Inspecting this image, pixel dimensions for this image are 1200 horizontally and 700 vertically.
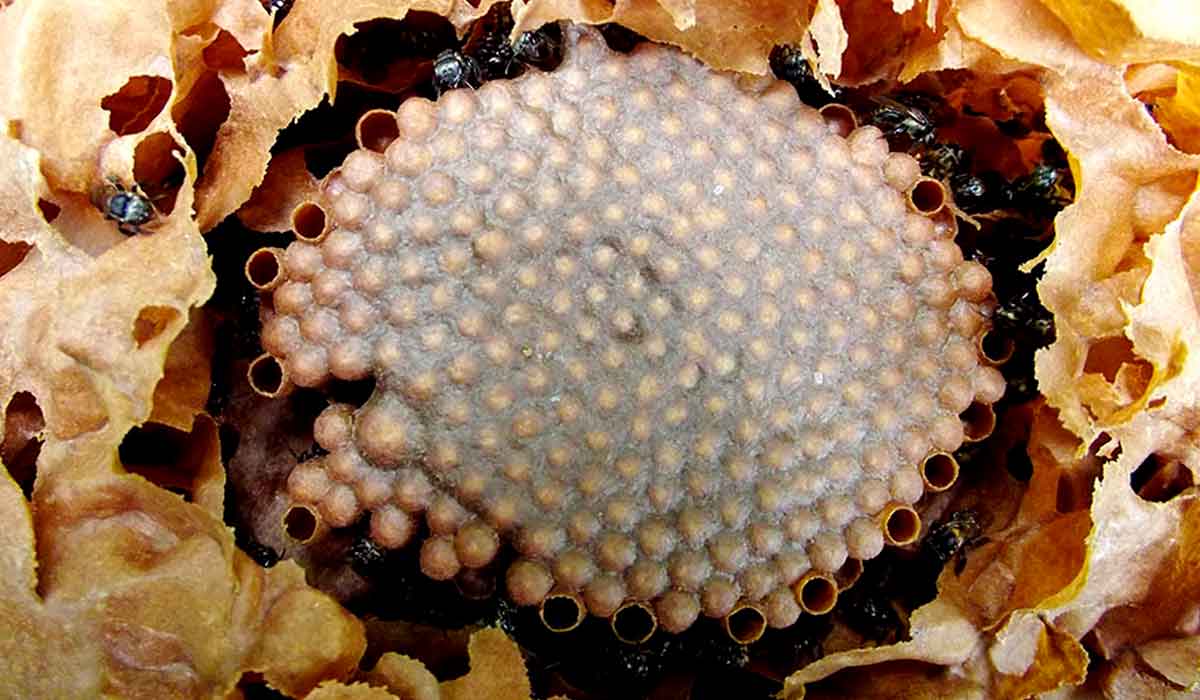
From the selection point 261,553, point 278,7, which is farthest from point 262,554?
point 278,7

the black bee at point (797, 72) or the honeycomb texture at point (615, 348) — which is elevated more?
the black bee at point (797, 72)

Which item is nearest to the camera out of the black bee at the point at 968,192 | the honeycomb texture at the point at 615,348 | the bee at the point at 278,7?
the honeycomb texture at the point at 615,348

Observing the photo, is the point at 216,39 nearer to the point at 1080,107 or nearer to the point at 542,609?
the point at 542,609

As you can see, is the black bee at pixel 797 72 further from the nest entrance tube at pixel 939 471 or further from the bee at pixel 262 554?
the bee at pixel 262 554

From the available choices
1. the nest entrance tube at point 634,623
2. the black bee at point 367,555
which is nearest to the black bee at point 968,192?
the nest entrance tube at point 634,623

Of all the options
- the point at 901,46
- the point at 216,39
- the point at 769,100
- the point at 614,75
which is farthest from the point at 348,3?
the point at 901,46

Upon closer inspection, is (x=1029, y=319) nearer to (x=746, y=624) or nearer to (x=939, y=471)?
(x=939, y=471)

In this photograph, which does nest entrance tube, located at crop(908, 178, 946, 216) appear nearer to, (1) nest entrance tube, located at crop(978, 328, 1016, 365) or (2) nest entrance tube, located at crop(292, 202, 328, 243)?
(1) nest entrance tube, located at crop(978, 328, 1016, 365)

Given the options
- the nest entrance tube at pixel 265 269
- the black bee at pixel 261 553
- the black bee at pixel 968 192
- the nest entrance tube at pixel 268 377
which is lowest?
the black bee at pixel 261 553
